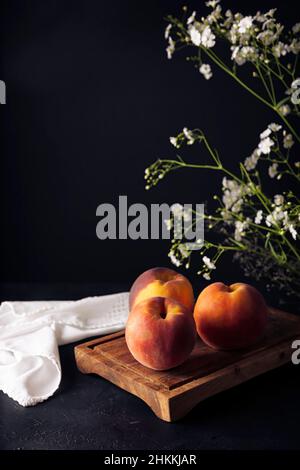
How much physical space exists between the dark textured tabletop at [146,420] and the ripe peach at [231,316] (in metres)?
0.09

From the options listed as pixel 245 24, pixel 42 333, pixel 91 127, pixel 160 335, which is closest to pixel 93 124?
pixel 91 127

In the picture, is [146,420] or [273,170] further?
[273,170]

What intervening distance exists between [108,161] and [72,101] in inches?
8.9

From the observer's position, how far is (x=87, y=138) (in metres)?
2.00

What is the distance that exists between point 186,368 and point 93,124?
1.10 metres

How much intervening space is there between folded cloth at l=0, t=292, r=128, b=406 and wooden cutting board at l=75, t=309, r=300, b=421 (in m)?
0.09

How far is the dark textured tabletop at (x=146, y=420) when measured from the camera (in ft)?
3.15

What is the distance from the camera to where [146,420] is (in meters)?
1.03

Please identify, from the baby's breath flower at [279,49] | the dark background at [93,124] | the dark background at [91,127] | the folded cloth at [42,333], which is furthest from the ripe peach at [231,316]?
the dark background at [93,124]

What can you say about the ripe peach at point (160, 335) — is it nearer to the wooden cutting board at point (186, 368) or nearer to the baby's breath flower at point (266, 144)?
the wooden cutting board at point (186, 368)

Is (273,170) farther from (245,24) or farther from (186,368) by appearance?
(186,368)

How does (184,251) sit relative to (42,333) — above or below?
above

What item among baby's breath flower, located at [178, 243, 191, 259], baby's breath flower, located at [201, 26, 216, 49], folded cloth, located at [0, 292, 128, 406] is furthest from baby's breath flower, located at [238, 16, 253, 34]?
folded cloth, located at [0, 292, 128, 406]
